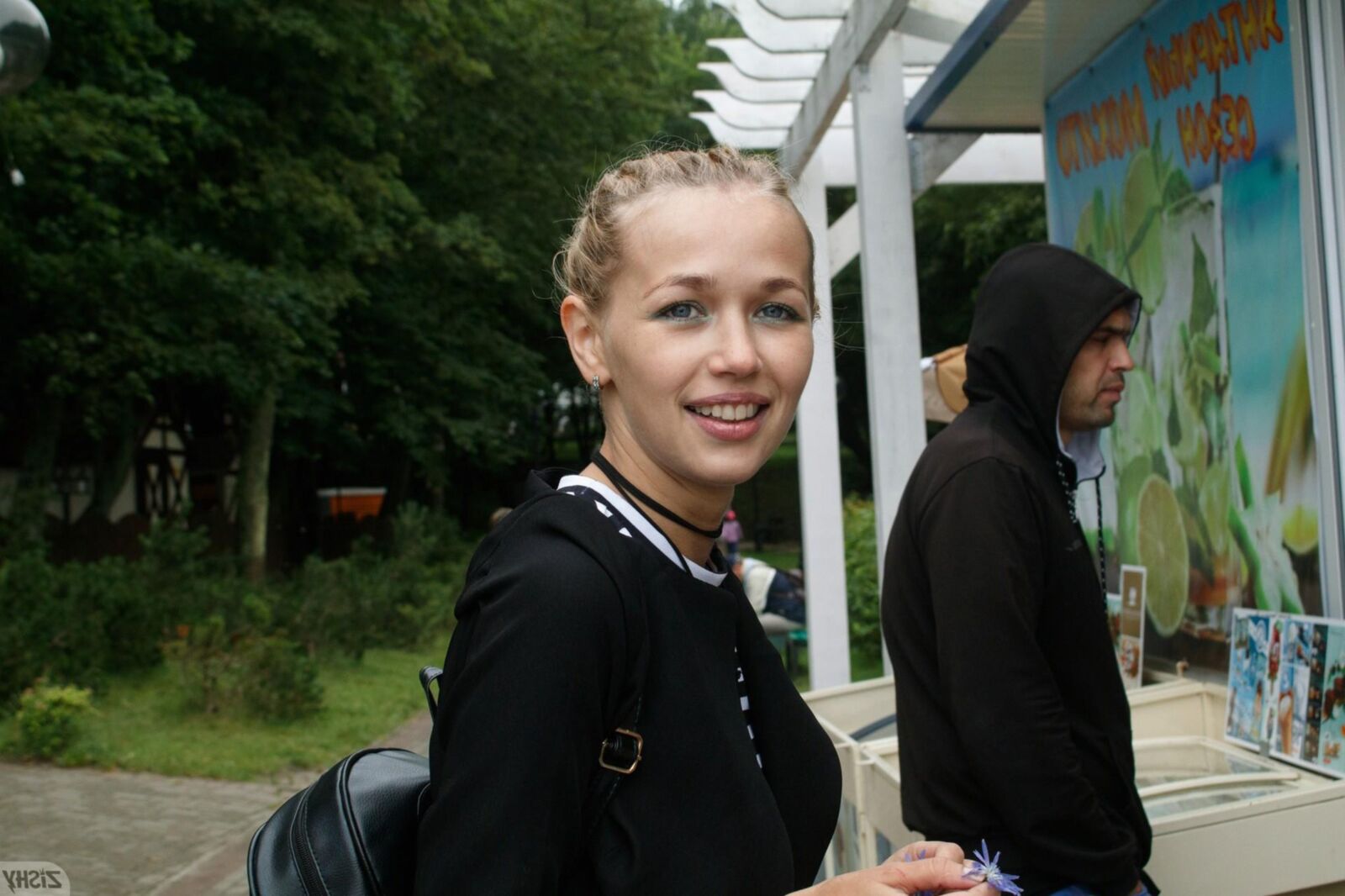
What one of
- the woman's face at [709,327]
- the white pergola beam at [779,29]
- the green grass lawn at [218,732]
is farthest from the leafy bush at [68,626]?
the woman's face at [709,327]

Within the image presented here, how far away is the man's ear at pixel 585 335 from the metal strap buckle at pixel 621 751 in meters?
0.47

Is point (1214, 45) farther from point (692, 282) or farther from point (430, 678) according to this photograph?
point (430, 678)

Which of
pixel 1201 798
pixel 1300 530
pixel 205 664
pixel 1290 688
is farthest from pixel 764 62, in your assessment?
pixel 205 664

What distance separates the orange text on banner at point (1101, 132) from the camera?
4.73 m

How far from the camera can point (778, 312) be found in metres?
1.43

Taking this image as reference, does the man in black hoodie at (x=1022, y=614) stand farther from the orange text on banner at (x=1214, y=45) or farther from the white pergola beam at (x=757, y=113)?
the white pergola beam at (x=757, y=113)

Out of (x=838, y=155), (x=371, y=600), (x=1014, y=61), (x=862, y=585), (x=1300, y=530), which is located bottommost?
(x=371, y=600)

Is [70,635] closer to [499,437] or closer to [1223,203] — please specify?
[1223,203]

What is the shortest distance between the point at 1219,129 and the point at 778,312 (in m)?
3.26

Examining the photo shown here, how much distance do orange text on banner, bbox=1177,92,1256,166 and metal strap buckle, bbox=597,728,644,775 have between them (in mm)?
3404

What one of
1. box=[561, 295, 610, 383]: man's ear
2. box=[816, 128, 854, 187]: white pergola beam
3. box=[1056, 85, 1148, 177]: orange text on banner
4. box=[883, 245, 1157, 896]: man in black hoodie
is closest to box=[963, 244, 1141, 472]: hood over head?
box=[883, 245, 1157, 896]: man in black hoodie

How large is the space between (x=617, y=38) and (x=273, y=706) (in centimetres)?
1785

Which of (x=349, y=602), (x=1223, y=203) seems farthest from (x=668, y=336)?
(x=349, y=602)

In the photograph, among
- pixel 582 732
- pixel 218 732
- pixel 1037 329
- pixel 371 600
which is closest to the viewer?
pixel 582 732
